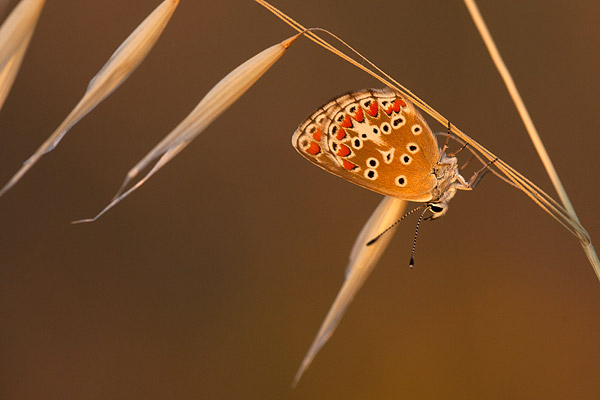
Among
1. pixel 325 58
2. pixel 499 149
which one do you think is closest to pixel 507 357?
pixel 499 149

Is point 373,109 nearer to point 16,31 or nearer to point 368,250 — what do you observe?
point 368,250

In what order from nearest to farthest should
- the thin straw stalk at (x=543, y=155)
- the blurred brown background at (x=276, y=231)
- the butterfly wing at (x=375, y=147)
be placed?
the thin straw stalk at (x=543, y=155), the butterfly wing at (x=375, y=147), the blurred brown background at (x=276, y=231)

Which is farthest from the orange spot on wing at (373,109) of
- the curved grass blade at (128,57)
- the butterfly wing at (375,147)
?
the curved grass blade at (128,57)

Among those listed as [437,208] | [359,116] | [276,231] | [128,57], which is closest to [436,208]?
[437,208]

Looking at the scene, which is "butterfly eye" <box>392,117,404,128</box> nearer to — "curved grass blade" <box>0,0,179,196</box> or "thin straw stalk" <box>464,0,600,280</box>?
"thin straw stalk" <box>464,0,600,280</box>

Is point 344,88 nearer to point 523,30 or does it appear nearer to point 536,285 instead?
point 523,30

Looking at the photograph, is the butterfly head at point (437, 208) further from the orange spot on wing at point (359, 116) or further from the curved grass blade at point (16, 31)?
the curved grass blade at point (16, 31)

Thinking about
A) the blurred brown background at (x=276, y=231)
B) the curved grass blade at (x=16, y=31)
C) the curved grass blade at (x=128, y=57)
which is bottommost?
the blurred brown background at (x=276, y=231)

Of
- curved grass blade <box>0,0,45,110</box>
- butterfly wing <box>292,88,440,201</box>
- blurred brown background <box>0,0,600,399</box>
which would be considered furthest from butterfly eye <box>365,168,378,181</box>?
blurred brown background <box>0,0,600,399</box>
